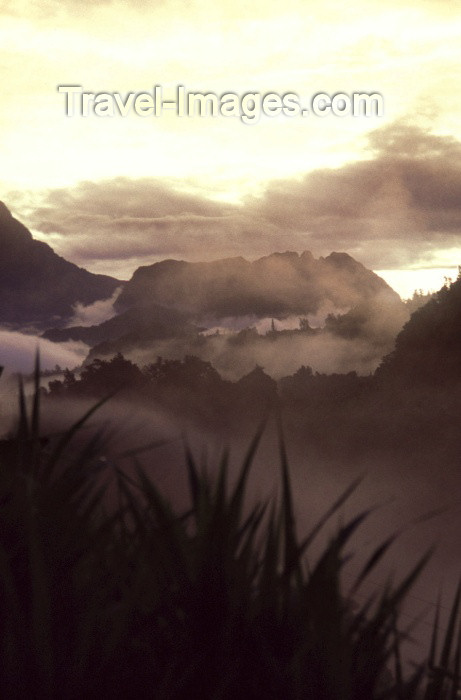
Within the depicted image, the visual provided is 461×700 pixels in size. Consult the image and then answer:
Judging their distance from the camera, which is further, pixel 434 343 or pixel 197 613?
pixel 434 343

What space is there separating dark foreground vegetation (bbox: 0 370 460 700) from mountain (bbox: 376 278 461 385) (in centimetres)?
6433

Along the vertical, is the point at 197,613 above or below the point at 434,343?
below

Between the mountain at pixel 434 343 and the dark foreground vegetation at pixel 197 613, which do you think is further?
the mountain at pixel 434 343

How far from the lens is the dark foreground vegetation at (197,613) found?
186 centimetres

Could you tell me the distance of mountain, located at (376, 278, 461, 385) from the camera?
66.2 metres

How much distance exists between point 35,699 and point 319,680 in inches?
22.7

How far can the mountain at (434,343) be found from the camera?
66.2 m

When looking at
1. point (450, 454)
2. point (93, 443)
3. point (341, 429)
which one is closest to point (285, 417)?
point (341, 429)

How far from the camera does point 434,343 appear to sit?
67.6 metres

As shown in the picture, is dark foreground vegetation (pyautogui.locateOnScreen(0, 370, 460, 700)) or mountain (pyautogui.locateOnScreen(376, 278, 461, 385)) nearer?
dark foreground vegetation (pyautogui.locateOnScreen(0, 370, 460, 700))

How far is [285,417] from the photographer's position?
277 feet

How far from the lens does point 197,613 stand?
6.47ft

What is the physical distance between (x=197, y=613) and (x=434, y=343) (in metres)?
67.4

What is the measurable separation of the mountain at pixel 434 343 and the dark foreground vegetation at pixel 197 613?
211ft
